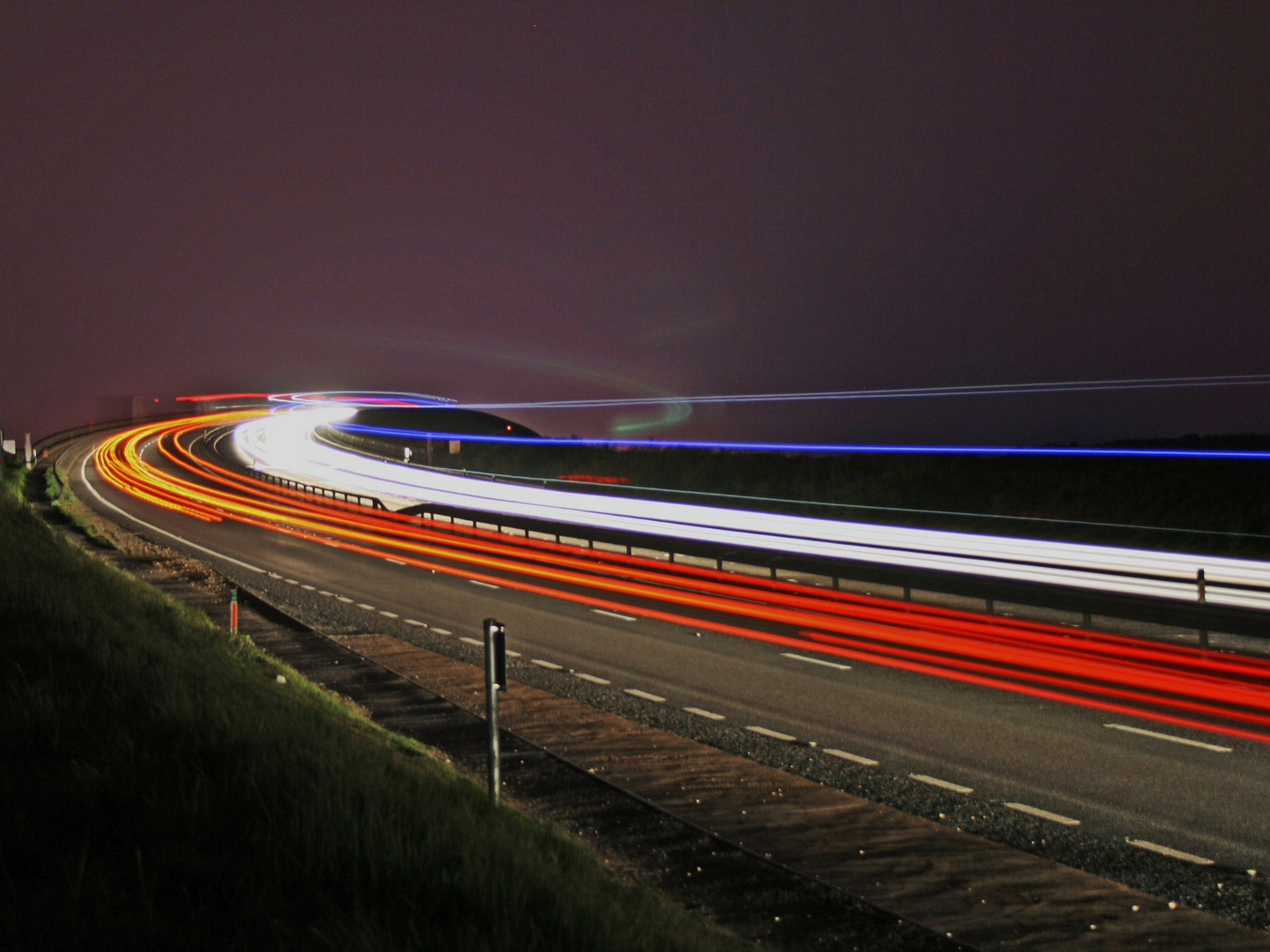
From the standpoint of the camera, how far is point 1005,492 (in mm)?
50312

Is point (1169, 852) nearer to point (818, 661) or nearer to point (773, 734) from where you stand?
point (773, 734)

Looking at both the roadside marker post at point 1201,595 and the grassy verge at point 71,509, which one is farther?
the grassy verge at point 71,509

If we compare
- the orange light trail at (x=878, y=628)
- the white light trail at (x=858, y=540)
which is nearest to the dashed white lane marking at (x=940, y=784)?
the orange light trail at (x=878, y=628)

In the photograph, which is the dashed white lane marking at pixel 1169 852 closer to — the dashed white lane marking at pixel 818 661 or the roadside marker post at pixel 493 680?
the roadside marker post at pixel 493 680

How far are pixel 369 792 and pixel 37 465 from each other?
63.5 metres

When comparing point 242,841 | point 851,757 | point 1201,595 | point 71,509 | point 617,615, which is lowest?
point 617,615

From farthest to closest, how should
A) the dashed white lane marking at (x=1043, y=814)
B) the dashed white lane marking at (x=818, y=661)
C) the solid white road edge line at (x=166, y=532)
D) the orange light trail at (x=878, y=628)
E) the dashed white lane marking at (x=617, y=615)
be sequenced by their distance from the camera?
the solid white road edge line at (x=166, y=532), the dashed white lane marking at (x=617, y=615), the dashed white lane marking at (x=818, y=661), the orange light trail at (x=878, y=628), the dashed white lane marking at (x=1043, y=814)

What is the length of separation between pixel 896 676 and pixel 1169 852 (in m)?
6.43

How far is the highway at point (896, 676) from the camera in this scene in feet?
31.3

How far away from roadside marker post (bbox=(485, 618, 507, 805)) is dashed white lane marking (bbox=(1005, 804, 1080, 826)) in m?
4.58

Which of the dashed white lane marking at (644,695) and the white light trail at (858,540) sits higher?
the white light trail at (858,540)

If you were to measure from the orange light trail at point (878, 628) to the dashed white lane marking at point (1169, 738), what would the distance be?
0.59 m

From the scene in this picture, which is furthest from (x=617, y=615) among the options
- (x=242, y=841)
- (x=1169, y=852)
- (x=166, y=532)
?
(x=166, y=532)

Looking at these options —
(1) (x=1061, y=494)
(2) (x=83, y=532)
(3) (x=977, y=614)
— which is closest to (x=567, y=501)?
(2) (x=83, y=532)
